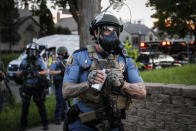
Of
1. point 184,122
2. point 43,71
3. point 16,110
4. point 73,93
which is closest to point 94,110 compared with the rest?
point 73,93

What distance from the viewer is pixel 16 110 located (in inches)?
299

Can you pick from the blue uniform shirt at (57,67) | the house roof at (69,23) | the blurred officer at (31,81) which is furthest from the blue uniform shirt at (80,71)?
the house roof at (69,23)

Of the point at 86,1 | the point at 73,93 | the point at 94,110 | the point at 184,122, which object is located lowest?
the point at 184,122

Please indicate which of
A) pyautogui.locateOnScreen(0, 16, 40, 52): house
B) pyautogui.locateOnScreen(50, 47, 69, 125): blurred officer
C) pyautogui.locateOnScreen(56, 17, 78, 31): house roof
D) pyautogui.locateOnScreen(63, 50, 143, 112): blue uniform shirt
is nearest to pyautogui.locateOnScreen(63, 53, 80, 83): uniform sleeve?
pyautogui.locateOnScreen(63, 50, 143, 112): blue uniform shirt

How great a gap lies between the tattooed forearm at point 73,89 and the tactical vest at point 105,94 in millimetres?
81

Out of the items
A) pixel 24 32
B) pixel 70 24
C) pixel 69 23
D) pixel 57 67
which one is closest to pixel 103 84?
pixel 57 67

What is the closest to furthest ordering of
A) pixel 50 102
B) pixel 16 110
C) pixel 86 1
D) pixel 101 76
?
pixel 101 76 < pixel 86 1 < pixel 16 110 < pixel 50 102

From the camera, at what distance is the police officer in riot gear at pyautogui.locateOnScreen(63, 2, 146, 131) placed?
2.42m

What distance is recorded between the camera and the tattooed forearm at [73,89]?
2367mm

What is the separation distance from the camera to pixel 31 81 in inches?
229

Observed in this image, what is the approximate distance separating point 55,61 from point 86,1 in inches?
108

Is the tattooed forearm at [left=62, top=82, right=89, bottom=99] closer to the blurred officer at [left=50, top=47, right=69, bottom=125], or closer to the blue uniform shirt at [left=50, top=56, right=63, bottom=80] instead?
the blurred officer at [left=50, top=47, right=69, bottom=125]

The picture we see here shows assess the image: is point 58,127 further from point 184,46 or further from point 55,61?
point 184,46

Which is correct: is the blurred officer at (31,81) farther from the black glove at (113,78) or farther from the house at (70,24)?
the house at (70,24)
